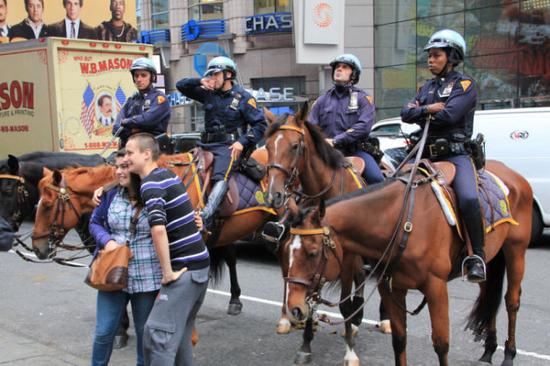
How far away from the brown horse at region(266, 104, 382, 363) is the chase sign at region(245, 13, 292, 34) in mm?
24928

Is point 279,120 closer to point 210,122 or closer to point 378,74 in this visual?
point 210,122

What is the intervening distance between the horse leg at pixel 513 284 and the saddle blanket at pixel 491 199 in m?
0.32

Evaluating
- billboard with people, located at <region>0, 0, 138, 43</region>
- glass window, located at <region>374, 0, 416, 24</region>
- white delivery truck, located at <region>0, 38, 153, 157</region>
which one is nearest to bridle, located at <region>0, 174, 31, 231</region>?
white delivery truck, located at <region>0, 38, 153, 157</region>

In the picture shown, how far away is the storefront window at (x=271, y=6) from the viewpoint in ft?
99.1

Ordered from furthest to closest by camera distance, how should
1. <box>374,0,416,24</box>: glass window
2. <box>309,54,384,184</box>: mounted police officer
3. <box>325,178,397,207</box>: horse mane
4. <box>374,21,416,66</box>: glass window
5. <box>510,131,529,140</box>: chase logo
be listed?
<box>374,21,416,66</box>: glass window → <box>374,0,416,24</box>: glass window → <box>510,131,529,140</box>: chase logo → <box>309,54,384,184</box>: mounted police officer → <box>325,178,397,207</box>: horse mane

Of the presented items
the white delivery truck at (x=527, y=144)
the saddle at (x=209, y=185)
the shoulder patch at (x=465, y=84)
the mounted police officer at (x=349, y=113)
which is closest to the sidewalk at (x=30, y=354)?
the saddle at (x=209, y=185)

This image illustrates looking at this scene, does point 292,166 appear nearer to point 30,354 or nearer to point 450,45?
point 450,45

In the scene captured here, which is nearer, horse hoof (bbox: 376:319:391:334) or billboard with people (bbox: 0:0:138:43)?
Result: horse hoof (bbox: 376:319:391:334)

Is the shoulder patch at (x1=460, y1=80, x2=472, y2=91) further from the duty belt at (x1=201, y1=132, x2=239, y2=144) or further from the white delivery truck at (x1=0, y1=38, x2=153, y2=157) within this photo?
the white delivery truck at (x1=0, y1=38, x2=153, y2=157)

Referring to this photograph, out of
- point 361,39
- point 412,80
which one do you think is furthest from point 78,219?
point 361,39

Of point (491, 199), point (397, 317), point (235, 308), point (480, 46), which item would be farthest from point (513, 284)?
point (480, 46)

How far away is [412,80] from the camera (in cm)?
2598

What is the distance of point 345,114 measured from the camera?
647 centimetres

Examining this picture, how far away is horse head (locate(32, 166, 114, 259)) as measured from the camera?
5.86m
